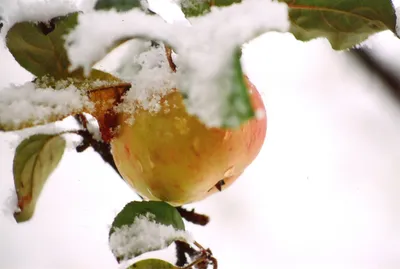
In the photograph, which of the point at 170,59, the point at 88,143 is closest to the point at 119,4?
the point at 170,59

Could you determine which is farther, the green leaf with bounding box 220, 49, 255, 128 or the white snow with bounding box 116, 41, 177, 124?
the white snow with bounding box 116, 41, 177, 124

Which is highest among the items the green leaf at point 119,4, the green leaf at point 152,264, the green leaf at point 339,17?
the green leaf at point 339,17

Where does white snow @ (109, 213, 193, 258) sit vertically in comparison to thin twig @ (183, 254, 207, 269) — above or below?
above

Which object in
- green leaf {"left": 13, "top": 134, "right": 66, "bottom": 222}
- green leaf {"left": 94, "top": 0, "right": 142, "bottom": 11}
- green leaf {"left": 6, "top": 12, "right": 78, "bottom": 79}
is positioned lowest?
green leaf {"left": 13, "top": 134, "right": 66, "bottom": 222}

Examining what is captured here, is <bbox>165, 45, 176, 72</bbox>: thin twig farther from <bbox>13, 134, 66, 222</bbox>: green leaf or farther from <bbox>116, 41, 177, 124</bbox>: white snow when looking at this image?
<bbox>13, 134, 66, 222</bbox>: green leaf

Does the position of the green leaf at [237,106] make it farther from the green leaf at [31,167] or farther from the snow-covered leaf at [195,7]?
the green leaf at [31,167]

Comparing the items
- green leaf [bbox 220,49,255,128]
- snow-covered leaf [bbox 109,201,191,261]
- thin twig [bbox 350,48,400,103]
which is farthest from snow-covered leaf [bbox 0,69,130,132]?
thin twig [bbox 350,48,400,103]

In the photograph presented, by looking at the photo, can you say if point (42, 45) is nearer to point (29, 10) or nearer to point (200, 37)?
point (29, 10)

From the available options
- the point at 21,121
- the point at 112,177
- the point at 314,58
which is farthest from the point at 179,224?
the point at 314,58

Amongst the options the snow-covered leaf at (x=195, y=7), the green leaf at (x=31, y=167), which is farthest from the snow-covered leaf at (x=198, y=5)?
the green leaf at (x=31, y=167)
